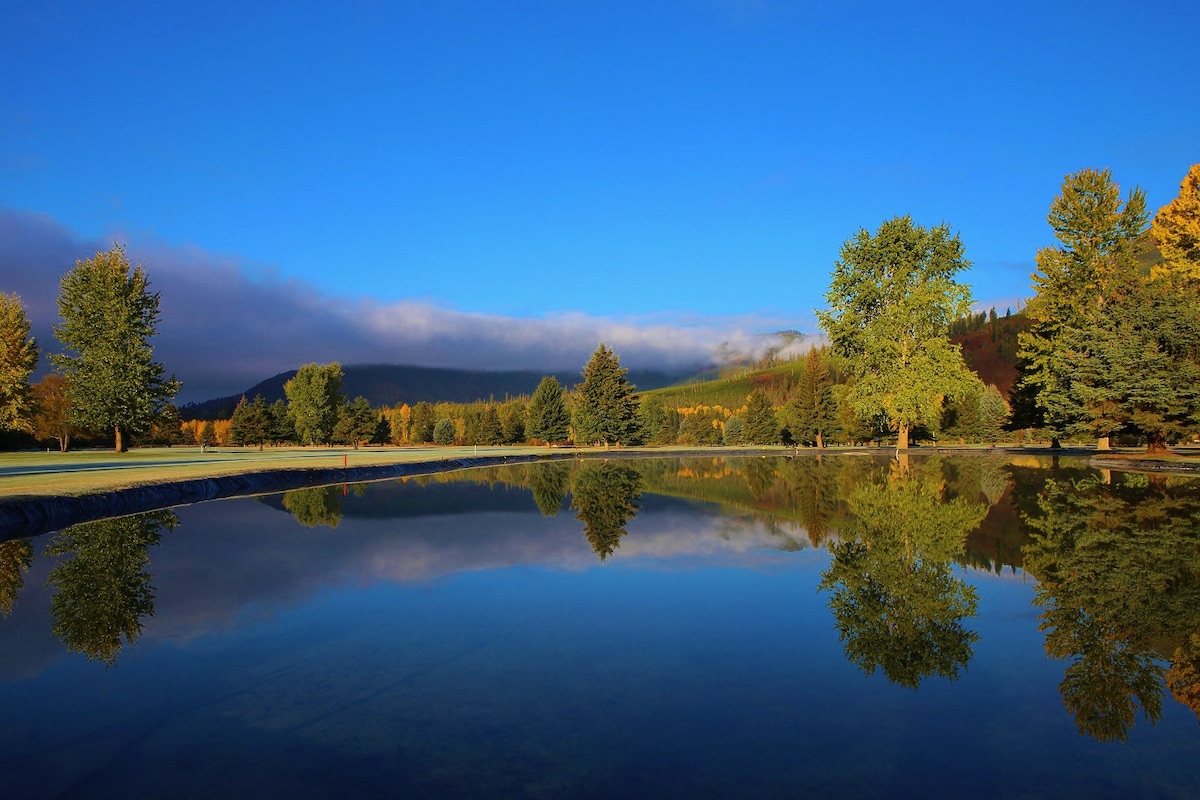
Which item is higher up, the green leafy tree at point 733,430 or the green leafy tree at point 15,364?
the green leafy tree at point 15,364

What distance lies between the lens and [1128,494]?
19062 millimetres

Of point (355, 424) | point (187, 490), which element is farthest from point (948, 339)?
point (355, 424)

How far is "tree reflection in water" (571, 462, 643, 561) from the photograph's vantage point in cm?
1382

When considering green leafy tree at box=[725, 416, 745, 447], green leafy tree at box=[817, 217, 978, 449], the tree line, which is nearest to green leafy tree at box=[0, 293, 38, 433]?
the tree line

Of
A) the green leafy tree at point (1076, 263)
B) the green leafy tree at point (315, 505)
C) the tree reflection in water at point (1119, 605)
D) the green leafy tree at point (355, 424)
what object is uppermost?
the green leafy tree at point (1076, 263)

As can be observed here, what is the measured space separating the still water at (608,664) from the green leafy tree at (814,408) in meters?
62.4

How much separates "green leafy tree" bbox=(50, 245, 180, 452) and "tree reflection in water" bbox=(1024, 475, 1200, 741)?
4910 cm

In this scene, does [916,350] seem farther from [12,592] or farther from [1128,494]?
[12,592]

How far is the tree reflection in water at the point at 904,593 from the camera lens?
6371mm

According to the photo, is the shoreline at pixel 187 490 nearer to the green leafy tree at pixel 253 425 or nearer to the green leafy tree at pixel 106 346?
the green leafy tree at pixel 106 346

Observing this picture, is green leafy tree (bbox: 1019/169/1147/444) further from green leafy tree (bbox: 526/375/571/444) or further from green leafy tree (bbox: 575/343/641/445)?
green leafy tree (bbox: 526/375/571/444)

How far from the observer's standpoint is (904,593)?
853 centimetres

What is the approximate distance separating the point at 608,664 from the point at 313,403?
302ft

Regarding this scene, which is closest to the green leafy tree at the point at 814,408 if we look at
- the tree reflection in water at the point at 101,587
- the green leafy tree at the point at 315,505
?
the green leafy tree at the point at 315,505
